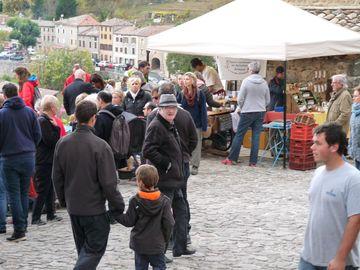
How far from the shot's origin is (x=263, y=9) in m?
12.5

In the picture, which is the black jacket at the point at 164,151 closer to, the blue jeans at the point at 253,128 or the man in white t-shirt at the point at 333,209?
the man in white t-shirt at the point at 333,209

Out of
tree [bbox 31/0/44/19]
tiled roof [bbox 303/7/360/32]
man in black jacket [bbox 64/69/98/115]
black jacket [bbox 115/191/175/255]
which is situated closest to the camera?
black jacket [bbox 115/191/175/255]

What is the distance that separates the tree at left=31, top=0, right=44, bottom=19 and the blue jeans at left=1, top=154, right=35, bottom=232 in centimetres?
9189

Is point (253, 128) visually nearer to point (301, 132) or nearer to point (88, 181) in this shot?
point (301, 132)

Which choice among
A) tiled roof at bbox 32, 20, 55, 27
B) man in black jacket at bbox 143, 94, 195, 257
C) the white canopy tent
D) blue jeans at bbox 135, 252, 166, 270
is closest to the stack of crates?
the white canopy tent

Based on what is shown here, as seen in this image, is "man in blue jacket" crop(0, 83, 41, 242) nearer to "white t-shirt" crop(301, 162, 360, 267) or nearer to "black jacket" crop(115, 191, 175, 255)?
"black jacket" crop(115, 191, 175, 255)

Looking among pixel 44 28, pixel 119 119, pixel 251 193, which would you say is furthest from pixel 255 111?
pixel 44 28

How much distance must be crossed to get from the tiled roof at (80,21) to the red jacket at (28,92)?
3571 inches

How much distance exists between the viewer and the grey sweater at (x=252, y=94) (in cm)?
1111

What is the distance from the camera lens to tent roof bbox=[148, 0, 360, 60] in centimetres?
1112

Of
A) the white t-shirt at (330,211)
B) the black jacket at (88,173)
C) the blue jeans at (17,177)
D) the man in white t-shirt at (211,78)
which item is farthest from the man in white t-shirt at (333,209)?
the man in white t-shirt at (211,78)

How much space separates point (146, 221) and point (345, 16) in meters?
12.9

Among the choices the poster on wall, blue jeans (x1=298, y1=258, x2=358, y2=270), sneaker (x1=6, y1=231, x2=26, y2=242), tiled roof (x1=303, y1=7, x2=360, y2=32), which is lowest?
sneaker (x1=6, y1=231, x2=26, y2=242)

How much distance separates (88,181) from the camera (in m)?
5.21
